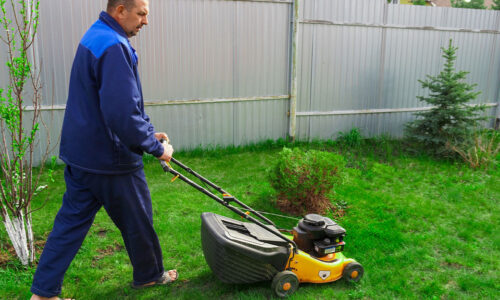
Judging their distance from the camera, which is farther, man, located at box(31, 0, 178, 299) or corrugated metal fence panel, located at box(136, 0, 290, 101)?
corrugated metal fence panel, located at box(136, 0, 290, 101)

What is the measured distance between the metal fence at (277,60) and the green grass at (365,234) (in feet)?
2.42

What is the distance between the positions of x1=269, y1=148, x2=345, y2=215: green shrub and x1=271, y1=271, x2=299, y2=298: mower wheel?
1457mm

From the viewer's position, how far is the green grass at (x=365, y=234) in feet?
10.3

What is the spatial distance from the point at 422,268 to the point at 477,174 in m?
3.06

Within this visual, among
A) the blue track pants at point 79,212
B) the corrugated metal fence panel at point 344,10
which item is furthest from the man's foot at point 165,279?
the corrugated metal fence panel at point 344,10

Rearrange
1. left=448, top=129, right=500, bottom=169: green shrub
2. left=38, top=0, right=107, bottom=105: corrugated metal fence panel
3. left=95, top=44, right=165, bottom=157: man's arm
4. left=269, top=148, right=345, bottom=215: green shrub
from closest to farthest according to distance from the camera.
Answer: left=95, top=44, right=165, bottom=157: man's arm, left=269, top=148, right=345, bottom=215: green shrub, left=38, top=0, right=107, bottom=105: corrugated metal fence panel, left=448, top=129, right=500, bottom=169: green shrub

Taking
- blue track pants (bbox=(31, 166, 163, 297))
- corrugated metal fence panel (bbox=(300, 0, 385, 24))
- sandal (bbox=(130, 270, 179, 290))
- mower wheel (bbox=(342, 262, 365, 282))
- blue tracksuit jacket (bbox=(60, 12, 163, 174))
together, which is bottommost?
sandal (bbox=(130, 270, 179, 290))

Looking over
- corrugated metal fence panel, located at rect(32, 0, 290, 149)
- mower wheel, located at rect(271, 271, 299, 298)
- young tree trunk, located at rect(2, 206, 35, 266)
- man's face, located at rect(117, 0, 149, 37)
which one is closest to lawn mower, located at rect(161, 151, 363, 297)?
mower wheel, located at rect(271, 271, 299, 298)

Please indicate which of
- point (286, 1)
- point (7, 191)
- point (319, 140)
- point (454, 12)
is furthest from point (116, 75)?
point (454, 12)

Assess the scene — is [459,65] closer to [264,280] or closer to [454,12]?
[454,12]

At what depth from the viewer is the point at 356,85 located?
7.46 metres

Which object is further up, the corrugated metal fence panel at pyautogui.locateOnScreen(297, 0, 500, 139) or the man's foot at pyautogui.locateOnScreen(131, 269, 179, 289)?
the corrugated metal fence panel at pyautogui.locateOnScreen(297, 0, 500, 139)

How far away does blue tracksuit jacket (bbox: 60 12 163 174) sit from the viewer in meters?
2.45

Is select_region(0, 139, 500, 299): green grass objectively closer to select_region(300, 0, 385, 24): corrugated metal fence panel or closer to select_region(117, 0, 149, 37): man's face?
select_region(117, 0, 149, 37): man's face
